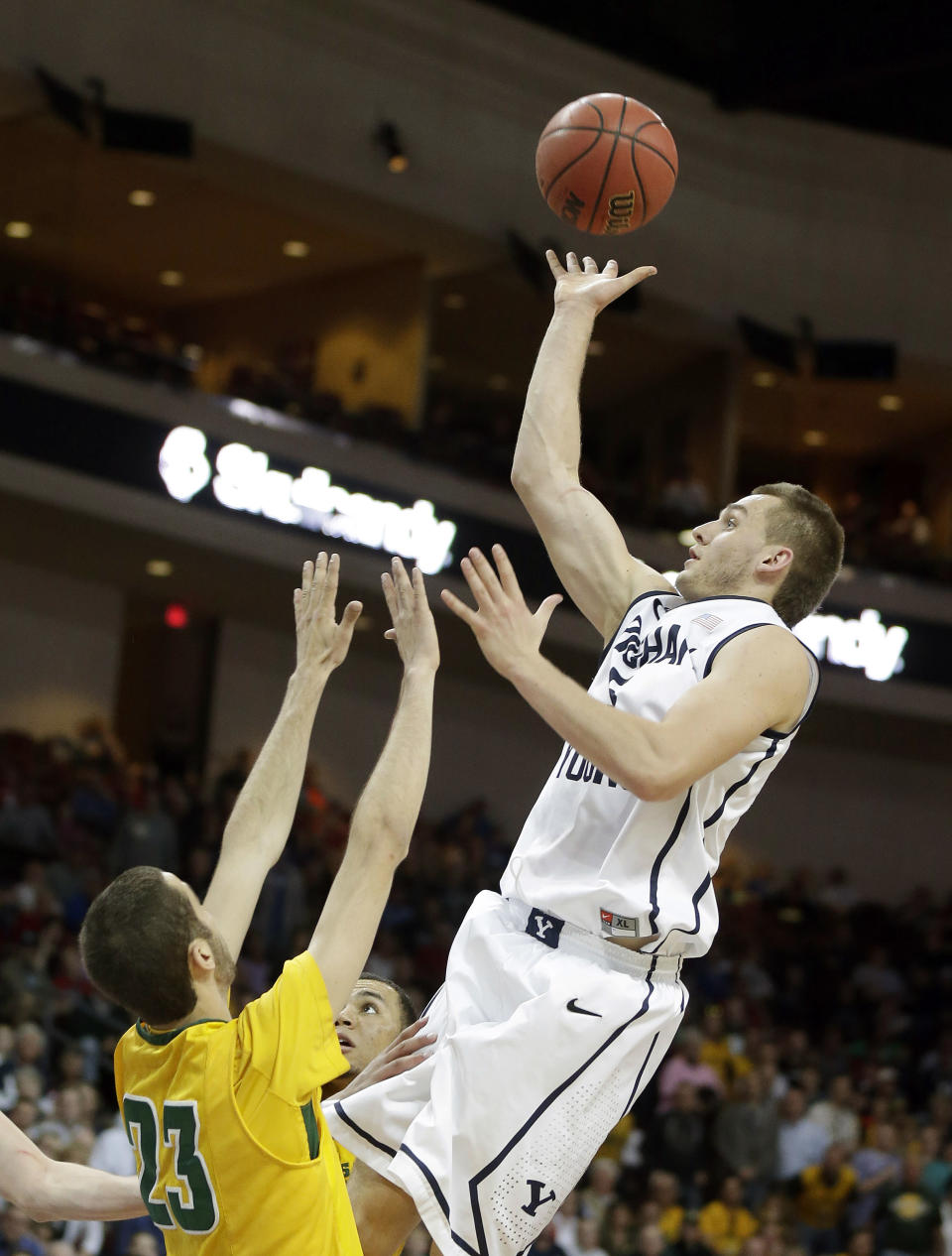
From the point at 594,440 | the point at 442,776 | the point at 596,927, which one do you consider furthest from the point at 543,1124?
the point at 594,440

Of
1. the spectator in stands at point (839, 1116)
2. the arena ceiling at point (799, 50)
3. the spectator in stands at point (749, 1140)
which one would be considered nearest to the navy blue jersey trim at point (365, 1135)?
the spectator in stands at point (749, 1140)

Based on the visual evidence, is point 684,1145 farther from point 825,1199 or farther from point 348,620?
point 348,620

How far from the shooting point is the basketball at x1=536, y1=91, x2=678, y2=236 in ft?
14.9

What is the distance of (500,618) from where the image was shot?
10.0ft

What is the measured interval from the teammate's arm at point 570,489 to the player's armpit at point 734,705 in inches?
18.9

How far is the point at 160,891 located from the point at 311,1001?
14.0 inches

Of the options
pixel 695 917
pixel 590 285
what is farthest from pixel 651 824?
pixel 590 285

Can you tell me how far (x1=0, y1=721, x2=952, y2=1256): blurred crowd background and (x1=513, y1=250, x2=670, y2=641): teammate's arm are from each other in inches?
252

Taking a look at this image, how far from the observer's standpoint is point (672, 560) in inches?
760

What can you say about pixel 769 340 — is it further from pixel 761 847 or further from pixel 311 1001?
pixel 311 1001

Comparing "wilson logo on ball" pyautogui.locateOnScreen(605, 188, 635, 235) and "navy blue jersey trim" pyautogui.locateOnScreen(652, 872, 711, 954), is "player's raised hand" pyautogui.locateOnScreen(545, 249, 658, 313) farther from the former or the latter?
"navy blue jersey trim" pyautogui.locateOnScreen(652, 872, 711, 954)

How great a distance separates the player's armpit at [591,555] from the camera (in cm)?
376

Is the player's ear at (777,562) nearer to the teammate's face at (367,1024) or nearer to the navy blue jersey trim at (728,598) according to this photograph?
the navy blue jersey trim at (728,598)

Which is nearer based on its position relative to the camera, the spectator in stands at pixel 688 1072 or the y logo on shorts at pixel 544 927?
the y logo on shorts at pixel 544 927
